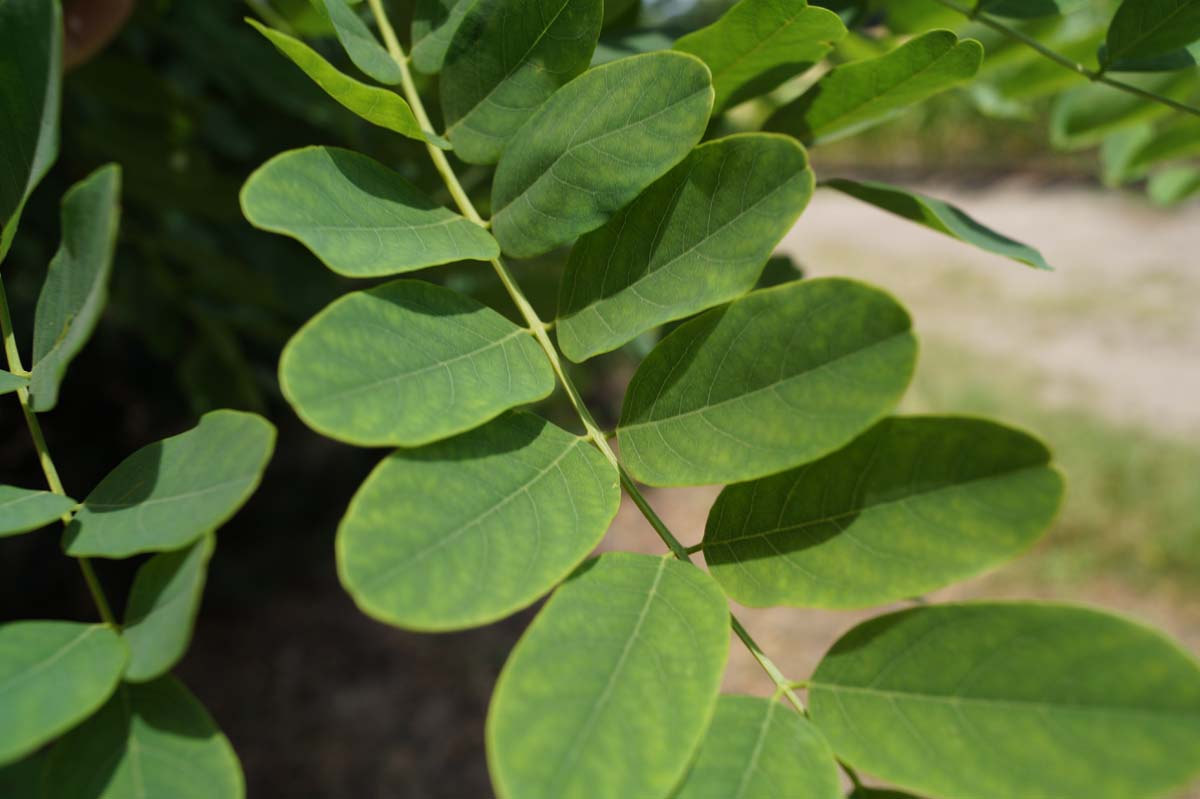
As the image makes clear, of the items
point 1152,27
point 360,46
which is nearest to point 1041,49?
point 1152,27

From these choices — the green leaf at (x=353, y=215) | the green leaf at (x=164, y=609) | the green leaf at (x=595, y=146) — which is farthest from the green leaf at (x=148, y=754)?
the green leaf at (x=595, y=146)

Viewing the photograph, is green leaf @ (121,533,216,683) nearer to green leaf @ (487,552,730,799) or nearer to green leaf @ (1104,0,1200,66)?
green leaf @ (487,552,730,799)

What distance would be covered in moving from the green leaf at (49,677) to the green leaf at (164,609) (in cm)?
1

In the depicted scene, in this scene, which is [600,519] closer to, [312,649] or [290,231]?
[290,231]

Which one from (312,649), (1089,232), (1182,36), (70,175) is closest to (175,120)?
(70,175)

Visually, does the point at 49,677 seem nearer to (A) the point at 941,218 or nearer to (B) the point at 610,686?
(B) the point at 610,686

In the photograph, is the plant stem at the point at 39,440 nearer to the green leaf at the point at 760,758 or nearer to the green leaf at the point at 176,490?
the green leaf at the point at 176,490

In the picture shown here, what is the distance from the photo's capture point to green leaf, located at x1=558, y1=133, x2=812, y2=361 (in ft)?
1.82

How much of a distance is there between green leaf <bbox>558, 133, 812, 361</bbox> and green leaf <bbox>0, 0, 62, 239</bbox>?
1.10 ft

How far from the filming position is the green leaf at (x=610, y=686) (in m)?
0.42

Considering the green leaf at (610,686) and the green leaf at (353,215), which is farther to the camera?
the green leaf at (353,215)

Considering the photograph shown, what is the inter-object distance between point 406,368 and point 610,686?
212mm

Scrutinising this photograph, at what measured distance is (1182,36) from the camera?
0.77 m

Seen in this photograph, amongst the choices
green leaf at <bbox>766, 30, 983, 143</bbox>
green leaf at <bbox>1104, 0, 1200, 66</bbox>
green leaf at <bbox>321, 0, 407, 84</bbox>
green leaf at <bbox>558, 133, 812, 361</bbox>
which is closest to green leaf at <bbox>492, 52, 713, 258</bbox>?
green leaf at <bbox>558, 133, 812, 361</bbox>
